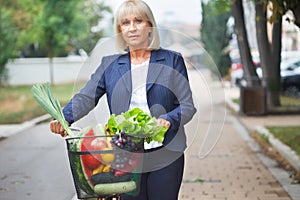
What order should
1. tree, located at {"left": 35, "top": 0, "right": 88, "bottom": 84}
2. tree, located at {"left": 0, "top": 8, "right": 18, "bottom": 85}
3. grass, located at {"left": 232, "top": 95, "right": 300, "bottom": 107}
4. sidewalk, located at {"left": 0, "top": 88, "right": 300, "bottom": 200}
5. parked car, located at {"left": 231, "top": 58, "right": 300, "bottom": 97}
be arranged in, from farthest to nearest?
tree, located at {"left": 35, "top": 0, "right": 88, "bottom": 84} → tree, located at {"left": 0, "top": 8, "right": 18, "bottom": 85} → parked car, located at {"left": 231, "top": 58, "right": 300, "bottom": 97} → grass, located at {"left": 232, "top": 95, "right": 300, "bottom": 107} → sidewalk, located at {"left": 0, "top": 88, "right": 300, "bottom": 200}

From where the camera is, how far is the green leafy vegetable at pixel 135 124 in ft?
10.7

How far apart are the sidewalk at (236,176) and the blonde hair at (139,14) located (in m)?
4.00

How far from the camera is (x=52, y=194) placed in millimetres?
8188

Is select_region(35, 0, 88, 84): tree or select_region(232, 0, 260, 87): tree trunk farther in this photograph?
select_region(35, 0, 88, 84): tree

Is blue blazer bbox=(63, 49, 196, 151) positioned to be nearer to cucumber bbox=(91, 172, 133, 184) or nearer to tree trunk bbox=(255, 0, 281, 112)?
cucumber bbox=(91, 172, 133, 184)

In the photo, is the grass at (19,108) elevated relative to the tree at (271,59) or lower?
lower

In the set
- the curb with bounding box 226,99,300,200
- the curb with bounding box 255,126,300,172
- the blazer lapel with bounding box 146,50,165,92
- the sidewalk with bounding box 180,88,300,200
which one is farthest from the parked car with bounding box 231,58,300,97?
the blazer lapel with bounding box 146,50,165,92

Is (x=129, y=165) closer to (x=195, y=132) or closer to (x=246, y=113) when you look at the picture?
(x=195, y=132)


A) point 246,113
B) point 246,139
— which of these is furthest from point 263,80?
point 246,139

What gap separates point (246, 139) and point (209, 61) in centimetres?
1032

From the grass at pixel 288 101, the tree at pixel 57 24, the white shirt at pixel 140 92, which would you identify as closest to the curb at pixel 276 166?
the white shirt at pixel 140 92

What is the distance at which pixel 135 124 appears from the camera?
328 centimetres

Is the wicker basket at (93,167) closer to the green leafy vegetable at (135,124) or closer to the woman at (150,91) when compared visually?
the green leafy vegetable at (135,124)

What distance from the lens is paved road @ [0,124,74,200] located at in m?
8.28
